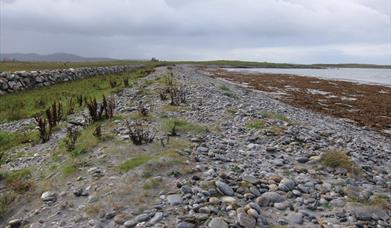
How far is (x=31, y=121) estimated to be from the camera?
17.9 metres

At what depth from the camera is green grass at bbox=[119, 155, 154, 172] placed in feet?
31.4

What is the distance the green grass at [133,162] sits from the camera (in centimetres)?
957

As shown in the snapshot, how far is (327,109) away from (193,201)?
23758 millimetres

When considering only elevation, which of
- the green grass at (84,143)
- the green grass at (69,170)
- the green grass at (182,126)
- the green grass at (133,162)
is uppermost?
the green grass at (182,126)

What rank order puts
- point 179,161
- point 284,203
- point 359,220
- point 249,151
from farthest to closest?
1. point 249,151
2. point 179,161
3. point 284,203
4. point 359,220

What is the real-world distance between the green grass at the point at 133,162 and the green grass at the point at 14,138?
548cm

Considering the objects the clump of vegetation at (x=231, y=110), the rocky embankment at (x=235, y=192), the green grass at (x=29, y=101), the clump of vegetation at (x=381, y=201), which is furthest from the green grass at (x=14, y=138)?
the clump of vegetation at (x=381, y=201)

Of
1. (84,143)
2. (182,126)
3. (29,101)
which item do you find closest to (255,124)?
(182,126)

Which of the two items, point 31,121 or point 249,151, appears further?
point 31,121

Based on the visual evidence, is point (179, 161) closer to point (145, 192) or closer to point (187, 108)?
point (145, 192)

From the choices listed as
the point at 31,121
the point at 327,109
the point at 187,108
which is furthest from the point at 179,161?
the point at 327,109

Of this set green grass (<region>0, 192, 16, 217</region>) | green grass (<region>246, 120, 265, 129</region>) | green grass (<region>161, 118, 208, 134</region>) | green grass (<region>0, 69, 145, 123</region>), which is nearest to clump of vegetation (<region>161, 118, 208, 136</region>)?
green grass (<region>161, 118, 208, 134</region>)

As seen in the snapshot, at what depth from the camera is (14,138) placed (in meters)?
14.7

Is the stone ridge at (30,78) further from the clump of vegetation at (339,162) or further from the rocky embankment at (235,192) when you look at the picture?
the clump of vegetation at (339,162)
